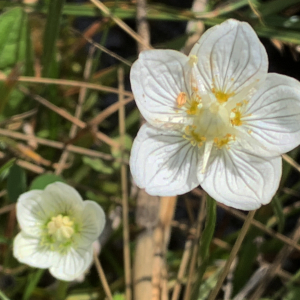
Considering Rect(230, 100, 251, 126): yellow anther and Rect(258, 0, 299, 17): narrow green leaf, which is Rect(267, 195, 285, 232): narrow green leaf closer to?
Rect(230, 100, 251, 126): yellow anther

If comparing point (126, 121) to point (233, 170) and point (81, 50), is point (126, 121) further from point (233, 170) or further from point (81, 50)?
point (233, 170)

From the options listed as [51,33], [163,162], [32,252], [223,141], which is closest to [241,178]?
[223,141]

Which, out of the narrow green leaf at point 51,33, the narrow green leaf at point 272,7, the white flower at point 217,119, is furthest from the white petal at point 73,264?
the narrow green leaf at point 272,7

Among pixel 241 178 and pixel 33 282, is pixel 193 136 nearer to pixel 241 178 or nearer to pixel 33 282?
pixel 241 178

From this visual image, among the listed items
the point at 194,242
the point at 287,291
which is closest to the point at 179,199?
the point at 194,242

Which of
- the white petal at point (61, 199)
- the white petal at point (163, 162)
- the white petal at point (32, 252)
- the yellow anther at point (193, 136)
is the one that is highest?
the yellow anther at point (193, 136)

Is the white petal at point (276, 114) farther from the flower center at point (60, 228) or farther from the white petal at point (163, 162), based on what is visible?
the flower center at point (60, 228)

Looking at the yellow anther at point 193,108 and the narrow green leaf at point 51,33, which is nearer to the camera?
the yellow anther at point 193,108
